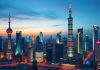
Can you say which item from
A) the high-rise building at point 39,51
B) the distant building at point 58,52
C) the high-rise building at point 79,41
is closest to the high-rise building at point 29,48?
the high-rise building at point 39,51

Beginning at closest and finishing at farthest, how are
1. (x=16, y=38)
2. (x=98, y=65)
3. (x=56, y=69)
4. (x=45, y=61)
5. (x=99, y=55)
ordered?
(x=98, y=65) → (x=99, y=55) → (x=56, y=69) → (x=45, y=61) → (x=16, y=38)

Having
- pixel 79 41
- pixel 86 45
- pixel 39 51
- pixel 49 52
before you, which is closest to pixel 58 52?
pixel 49 52

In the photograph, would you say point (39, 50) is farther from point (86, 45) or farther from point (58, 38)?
point (86, 45)

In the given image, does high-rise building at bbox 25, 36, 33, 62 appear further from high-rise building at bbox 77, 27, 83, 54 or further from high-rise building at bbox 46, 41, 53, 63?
high-rise building at bbox 77, 27, 83, 54

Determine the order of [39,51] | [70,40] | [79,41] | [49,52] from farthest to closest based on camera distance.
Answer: [79,41]
[39,51]
[70,40]
[49,52]

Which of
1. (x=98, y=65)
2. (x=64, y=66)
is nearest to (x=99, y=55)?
(x=98, y=65)

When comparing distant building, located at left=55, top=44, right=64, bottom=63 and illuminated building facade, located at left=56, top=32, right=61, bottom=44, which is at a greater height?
illuminated building facade, located at left=56, top=32, right=61, bottom=44

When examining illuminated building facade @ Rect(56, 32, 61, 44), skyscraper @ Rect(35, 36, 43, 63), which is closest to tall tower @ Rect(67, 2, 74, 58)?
illuminated building facade @ Rect(56, 32, 61, 44)

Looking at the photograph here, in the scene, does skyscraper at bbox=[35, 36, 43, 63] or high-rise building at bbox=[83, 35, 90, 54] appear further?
high-rise building at bbox=[83, 35, 90, 54]

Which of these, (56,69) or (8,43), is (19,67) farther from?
(8,43)

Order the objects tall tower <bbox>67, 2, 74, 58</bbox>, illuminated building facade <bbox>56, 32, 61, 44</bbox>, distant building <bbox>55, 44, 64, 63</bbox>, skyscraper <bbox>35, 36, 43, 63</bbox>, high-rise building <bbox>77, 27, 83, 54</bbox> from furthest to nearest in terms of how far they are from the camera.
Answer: illuminated building facade <bbox>56, 32, 61, 44</bbox> < high-rise building <bbox>77, 27, 83, 54</bbox> < tall tower <bbox>67, 2, 74, 58</bbox> < distant building <bbox>55, 44, 64, 63</bbox> < skyscraper <bbox>35, 36, 43, 63</bbox>

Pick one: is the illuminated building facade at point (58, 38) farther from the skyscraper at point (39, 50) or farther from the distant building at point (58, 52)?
the skyscraper at point (39, 50)
